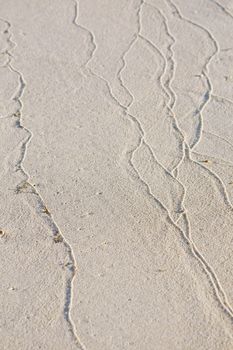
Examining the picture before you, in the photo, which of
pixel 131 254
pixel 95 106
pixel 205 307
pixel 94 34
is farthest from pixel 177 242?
pixel 94 34

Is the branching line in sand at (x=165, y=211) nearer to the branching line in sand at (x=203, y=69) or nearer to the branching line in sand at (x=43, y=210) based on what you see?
the branching line in sand at (x=203, y=69)

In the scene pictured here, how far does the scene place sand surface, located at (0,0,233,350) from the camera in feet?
11.7

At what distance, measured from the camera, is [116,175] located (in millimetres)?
4445

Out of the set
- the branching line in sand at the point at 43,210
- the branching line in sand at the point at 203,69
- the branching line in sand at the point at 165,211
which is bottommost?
the branching line in sand at the point at 43,210

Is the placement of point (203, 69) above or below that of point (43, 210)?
above

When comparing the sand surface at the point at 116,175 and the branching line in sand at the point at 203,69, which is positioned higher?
the branching line in sand at the point at 203,69

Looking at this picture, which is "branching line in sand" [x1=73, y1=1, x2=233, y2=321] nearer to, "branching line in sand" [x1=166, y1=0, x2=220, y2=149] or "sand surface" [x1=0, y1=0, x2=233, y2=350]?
"sand surface" [x1=0, y1=0, x2=233, y2=350]

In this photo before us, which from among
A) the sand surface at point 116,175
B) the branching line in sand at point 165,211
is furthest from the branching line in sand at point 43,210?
the branching line in sand at point 165,211

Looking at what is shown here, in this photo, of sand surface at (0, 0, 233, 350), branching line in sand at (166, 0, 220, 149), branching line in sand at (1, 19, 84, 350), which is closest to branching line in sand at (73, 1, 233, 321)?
sand surface at (0, 0, 233, 350)

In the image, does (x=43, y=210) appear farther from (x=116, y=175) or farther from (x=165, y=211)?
(x=165, y=211)

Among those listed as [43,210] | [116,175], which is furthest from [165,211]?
[43,210]

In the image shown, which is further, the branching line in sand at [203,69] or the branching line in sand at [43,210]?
the branching line in sand at [203,69]

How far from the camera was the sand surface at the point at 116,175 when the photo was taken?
3.56m

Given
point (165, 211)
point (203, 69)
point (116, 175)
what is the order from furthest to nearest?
point (203, 69), point (116, 175), point (165, 211)
